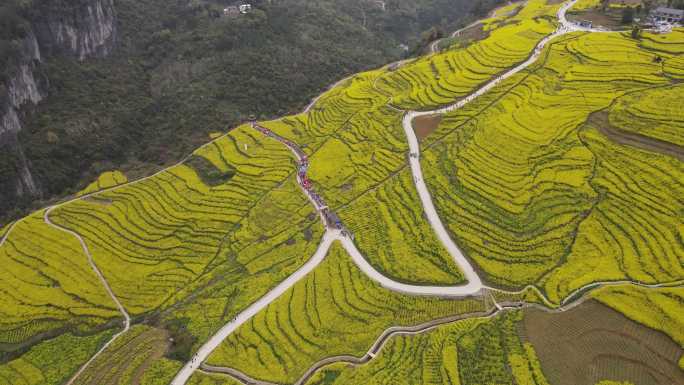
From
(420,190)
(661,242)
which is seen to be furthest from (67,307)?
(661,242)

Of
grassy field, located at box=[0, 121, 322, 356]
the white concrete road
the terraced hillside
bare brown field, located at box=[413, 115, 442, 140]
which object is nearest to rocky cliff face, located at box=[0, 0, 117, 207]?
the terraced hillside

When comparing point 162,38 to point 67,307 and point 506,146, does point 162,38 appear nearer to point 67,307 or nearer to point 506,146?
point 67,307

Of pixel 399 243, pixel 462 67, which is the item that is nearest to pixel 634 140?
pixel 399 243

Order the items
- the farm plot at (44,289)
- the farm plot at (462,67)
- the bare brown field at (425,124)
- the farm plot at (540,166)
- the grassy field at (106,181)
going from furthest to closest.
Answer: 1. the farm plot at (462,67)
2. the grassy field at (106,181)
3. the bare brown field at (425,124)
4. the farm plot at (44,289)
5. the farm plot at (540,166)

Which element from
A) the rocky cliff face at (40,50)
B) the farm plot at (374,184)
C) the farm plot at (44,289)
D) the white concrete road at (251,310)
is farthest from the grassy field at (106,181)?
the white concrete road at (251,310)

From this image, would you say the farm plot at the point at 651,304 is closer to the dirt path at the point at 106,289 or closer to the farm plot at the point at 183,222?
the farm plot at the point at 183,222

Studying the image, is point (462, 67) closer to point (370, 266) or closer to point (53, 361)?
point (370, 266)
